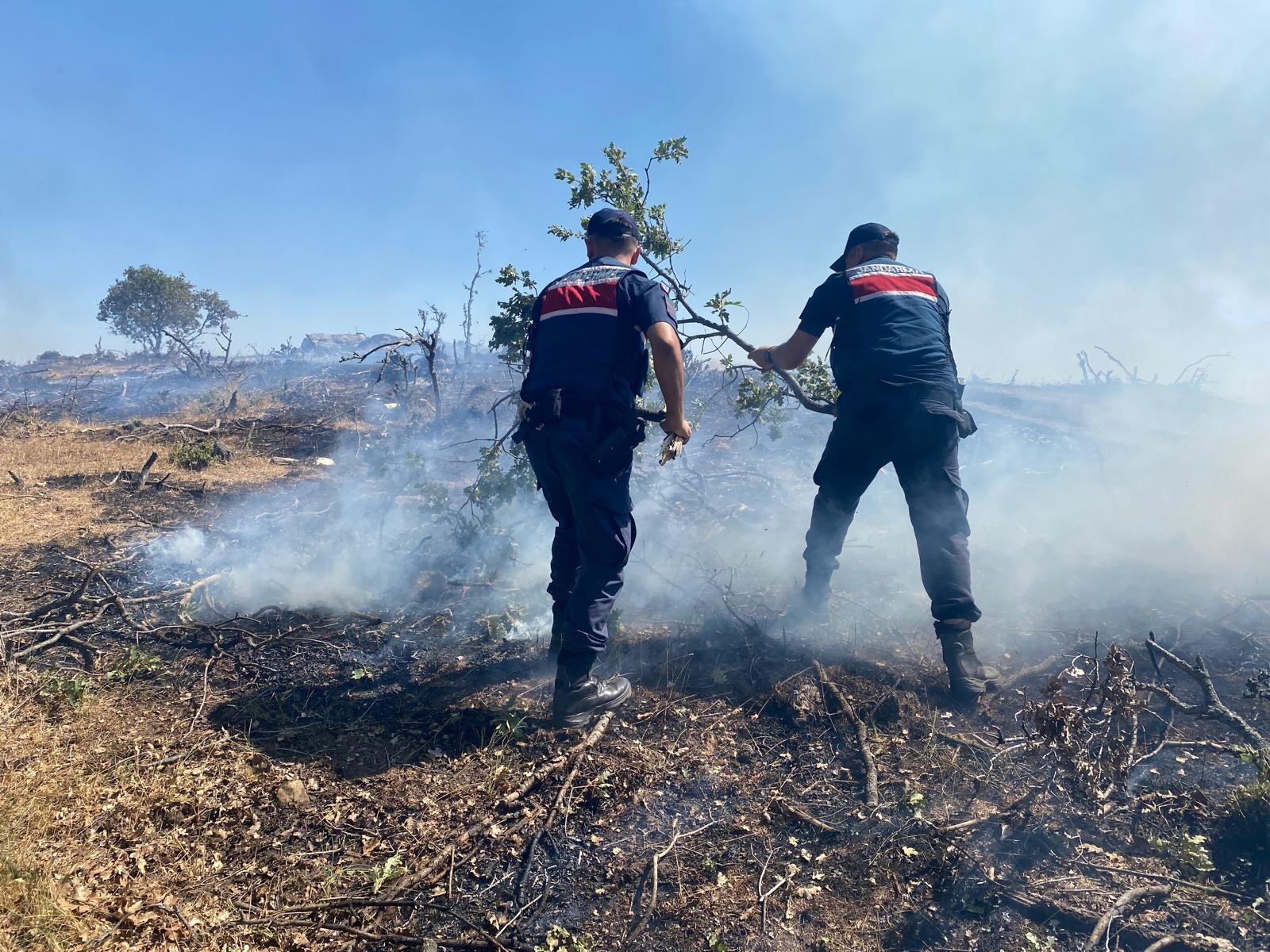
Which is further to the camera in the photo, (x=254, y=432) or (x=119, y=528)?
(x=254, y=432)

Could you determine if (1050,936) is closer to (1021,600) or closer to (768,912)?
(768,912)

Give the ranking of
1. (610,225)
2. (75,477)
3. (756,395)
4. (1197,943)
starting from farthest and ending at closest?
(75,477) < (756,395) < (610,225) < (1197,943)

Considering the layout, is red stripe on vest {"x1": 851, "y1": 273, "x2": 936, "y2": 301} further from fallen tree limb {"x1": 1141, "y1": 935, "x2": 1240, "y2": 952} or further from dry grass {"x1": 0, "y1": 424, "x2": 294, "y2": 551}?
dry grass {"x1": 0, "y1": 424, "x2": 294, "y2": 551}

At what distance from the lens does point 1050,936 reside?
1713mm

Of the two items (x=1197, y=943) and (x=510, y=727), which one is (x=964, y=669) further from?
(x=510, y=727)

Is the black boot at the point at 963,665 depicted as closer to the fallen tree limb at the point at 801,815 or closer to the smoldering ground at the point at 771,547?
the smoldering ground at the point at 771,547

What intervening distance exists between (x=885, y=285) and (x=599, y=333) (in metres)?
1.57

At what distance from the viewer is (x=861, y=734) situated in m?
2.67

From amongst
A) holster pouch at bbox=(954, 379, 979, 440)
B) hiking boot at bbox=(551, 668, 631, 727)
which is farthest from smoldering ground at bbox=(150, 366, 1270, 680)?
holster pouch at bbox=(954, 379, 979, 440)

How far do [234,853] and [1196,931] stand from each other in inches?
109

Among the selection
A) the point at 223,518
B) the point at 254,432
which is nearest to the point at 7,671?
the point at 223,518

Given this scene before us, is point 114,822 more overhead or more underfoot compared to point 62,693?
more underfoot

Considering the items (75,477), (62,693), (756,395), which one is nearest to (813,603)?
(756,395)

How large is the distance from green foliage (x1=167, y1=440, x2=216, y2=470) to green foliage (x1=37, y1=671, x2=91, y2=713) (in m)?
6.33
